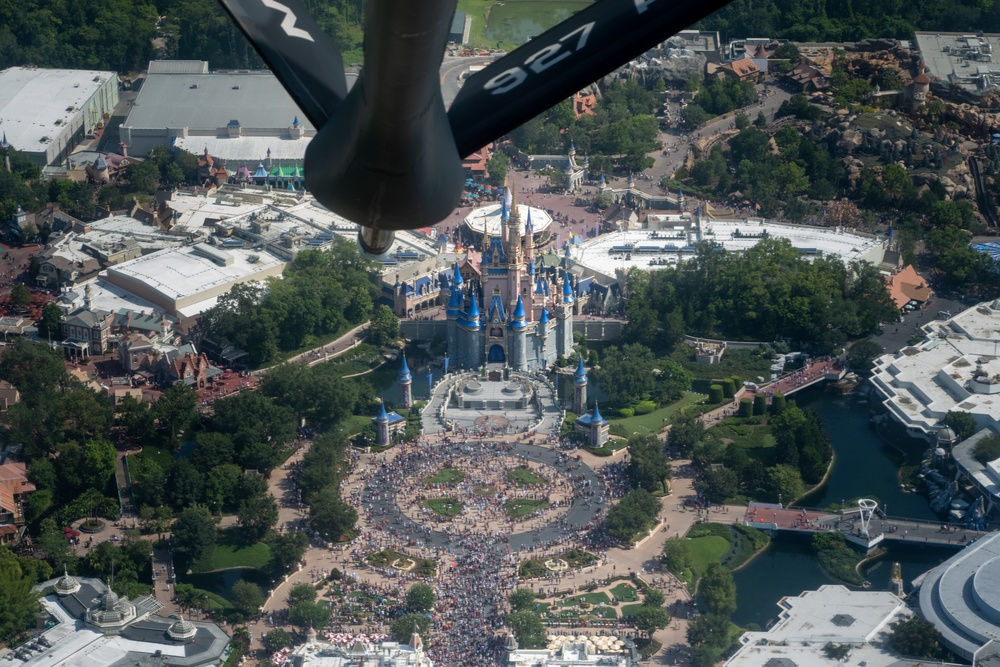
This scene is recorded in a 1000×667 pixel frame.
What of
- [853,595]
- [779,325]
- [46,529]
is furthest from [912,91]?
[46,529]

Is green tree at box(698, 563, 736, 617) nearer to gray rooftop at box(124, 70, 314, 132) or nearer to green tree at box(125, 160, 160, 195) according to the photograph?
green tree at box(125, 160, 160, 195)

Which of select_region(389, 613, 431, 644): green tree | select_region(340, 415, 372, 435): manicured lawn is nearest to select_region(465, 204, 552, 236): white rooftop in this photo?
select_region(340, 415, 372, 435): manicured lawn

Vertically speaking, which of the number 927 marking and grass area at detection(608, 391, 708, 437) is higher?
the number 927 marking

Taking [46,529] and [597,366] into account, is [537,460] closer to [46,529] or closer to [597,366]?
[597,366]

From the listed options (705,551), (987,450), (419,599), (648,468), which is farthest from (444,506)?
(987,450)

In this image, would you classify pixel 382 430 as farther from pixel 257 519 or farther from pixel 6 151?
pixel 6 151

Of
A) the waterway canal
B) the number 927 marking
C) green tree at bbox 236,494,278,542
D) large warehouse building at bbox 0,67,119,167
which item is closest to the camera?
the number 927 marking
